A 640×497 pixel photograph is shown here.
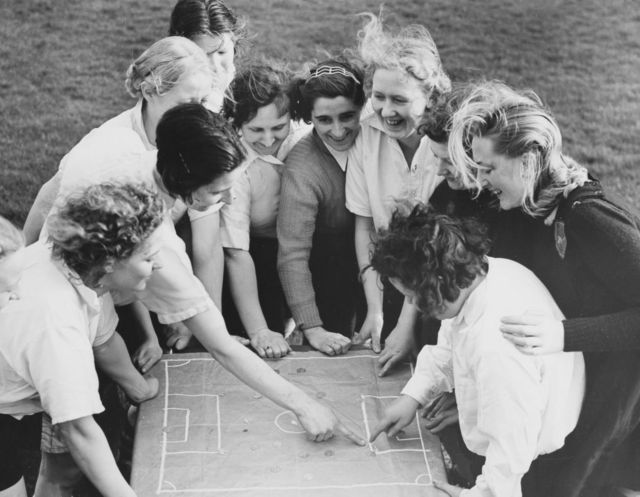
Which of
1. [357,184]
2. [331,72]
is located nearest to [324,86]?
[331,72]

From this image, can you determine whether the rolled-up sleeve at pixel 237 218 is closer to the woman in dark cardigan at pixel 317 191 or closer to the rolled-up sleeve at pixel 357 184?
the woman in dark cardigan at pixel 317 191

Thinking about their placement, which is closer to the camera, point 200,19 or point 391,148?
point 391,148

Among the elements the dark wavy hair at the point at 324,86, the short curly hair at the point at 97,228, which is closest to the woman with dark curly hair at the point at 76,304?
the short curly hair at the point at 97,228

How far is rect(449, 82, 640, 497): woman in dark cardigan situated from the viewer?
2.67 meters

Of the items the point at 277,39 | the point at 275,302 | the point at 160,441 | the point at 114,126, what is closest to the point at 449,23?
the point at 277,39

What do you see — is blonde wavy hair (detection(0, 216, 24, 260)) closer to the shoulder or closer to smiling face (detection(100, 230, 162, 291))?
smiling face (detection(100, 230, 162, 291))

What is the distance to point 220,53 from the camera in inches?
168

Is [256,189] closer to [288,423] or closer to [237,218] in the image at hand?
[237,218]

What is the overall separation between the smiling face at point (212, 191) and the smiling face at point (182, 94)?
548mm

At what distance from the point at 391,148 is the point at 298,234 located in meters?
0.52

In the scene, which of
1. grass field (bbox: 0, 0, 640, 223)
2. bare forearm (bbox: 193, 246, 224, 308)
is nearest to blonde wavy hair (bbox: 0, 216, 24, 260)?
bare forearm (bbox: 193, 246, 224, 308)

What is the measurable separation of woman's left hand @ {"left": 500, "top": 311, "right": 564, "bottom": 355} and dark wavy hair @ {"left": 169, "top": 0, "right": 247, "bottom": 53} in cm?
228

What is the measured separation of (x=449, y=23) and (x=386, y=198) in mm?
4900

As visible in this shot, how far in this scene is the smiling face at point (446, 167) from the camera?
3.10 m
